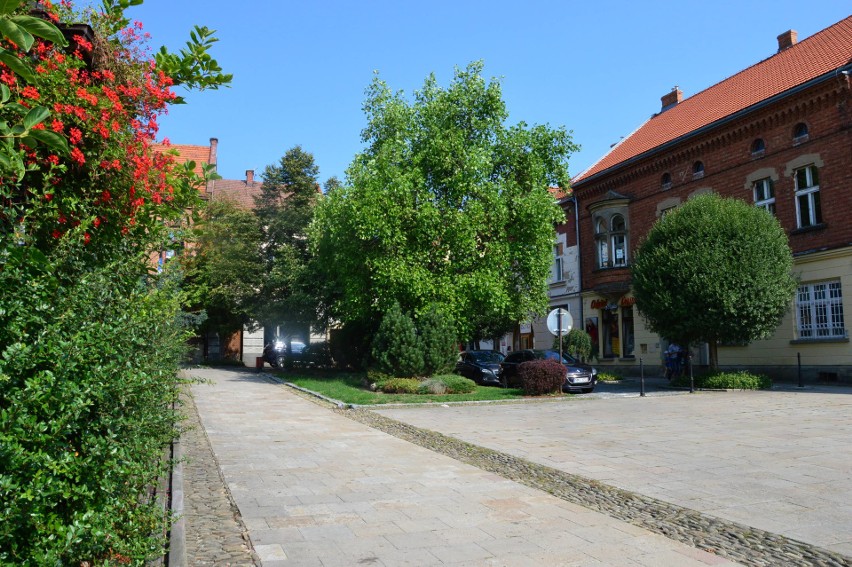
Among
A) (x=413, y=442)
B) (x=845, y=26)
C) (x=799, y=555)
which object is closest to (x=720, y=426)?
(x=413, y=442)

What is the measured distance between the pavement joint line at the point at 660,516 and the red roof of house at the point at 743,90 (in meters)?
20.1

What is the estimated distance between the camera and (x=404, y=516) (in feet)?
20.6

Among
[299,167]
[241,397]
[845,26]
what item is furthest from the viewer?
[299,167]

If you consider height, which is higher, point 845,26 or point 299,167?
point 845,26

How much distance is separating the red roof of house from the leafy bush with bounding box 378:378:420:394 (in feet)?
53.0

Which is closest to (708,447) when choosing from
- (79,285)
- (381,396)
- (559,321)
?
(559,321)

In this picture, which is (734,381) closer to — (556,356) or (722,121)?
(556,356)

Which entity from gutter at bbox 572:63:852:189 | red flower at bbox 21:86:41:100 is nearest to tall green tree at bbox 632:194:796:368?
gutter at bbox 572:63:852:189

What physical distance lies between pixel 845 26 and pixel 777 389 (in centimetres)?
1539

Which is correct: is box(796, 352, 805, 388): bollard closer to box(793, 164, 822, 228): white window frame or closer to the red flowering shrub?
box(793, 164, 822, 228): white window frame

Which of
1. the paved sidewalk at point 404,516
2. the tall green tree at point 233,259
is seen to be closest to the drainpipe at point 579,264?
the tall green tree at point 233,259

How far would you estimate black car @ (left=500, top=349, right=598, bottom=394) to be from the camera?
2156cm

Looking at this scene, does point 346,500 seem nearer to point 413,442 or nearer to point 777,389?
point 413,442

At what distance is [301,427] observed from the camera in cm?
1323
